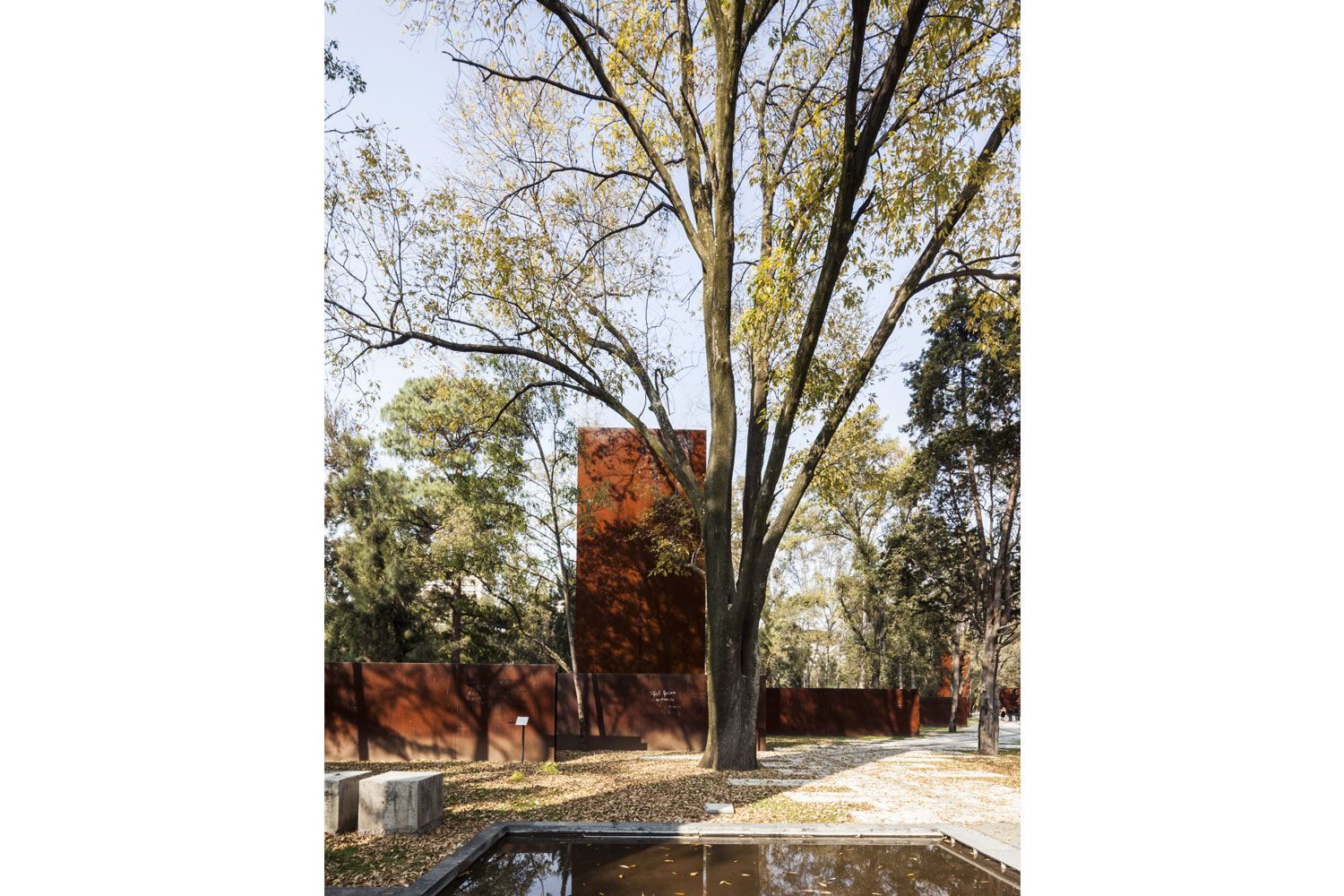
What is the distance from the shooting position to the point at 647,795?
8008 mm

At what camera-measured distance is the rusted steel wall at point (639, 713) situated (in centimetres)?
1339

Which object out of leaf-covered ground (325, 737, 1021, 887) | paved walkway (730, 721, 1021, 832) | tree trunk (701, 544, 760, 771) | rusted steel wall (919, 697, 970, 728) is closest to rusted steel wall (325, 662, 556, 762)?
leaf-covered ground (325, 737, 1021, 887)

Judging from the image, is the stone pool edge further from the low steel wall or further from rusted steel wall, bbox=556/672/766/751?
rusted steel wall, bbox=556/672/766/751

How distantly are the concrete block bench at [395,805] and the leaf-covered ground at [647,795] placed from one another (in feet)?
0.41

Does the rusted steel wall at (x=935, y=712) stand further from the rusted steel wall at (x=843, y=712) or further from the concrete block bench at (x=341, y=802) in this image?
the concrete block bench at (x=341, y=802)

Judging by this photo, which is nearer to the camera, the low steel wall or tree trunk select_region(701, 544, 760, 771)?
tree trunk select_region(701, 544, 760, 771)

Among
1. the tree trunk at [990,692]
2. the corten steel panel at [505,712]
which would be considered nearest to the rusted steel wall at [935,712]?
the tree trunk at [990,692]

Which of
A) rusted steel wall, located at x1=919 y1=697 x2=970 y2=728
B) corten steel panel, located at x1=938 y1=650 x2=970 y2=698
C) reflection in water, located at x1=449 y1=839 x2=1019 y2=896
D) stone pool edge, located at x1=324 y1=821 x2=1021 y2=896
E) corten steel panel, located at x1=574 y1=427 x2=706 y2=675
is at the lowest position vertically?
rusted steel wall, located at x1=919 y1=697 x2=970 y2=728

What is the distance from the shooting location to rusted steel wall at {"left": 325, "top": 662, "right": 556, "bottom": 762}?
38.3 feet

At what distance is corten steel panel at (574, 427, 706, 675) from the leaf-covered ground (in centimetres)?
294

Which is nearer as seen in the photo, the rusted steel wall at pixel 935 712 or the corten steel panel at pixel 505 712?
the corten steel panel at pixel 505 712
